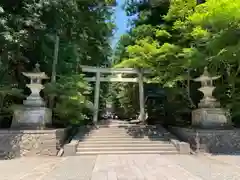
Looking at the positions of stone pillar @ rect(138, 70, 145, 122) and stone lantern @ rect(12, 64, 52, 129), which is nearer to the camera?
stone lantern @ rect(12, 64, 52, 129)

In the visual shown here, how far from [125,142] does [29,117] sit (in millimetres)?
3913

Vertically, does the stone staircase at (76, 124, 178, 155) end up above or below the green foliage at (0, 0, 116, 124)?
below

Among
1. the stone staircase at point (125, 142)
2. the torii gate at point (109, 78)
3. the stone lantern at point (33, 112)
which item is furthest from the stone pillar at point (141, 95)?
the stone lantern at point (33, 112)

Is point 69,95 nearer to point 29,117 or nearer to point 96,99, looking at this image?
point 29,117

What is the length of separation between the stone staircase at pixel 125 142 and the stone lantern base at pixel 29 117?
1786 millimetres

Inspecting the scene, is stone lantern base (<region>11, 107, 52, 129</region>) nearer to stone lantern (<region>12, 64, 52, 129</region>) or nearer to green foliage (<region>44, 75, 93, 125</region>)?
stone lantern (<region>12, 64, 52, 129</region>)

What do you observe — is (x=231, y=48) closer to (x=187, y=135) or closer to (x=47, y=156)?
(x=187, y=135)

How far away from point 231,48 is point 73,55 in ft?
22.2

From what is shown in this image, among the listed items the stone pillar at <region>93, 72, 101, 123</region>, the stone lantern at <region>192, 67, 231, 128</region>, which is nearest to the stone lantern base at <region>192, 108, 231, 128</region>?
the stone lantern at <region>192, 67, 231, 128</region>

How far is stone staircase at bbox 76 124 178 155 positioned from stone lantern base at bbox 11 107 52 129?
1.79m

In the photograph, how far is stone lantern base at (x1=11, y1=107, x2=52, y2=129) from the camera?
9.84 metres

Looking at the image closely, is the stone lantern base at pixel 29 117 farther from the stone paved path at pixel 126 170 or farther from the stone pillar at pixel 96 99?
the stone pillar at pixel 96 99

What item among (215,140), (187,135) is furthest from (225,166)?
(187,135)

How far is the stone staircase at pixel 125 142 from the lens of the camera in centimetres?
909
